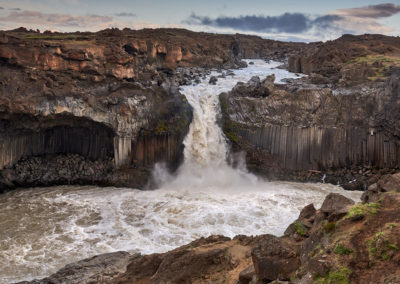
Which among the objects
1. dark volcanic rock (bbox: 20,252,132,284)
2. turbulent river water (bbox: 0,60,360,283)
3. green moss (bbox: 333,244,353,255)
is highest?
green moss (bbox: 333,244,353,255)

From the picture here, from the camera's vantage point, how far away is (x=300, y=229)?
1120cm

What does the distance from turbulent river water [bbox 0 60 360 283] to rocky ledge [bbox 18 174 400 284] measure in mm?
4771

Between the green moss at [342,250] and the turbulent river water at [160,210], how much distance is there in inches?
454

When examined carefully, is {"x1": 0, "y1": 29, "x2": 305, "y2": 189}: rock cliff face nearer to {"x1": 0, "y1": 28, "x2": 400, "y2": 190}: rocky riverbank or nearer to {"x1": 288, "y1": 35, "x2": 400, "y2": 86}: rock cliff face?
{"x1": 0, "y1": 28, "x2": 400, "y2": 190}: rocky riverbank

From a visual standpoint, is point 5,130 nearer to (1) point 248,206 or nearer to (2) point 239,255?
(1) point 248,206

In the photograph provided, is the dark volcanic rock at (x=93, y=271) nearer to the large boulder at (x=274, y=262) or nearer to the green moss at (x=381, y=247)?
the large boulder at (x=274, y=262)

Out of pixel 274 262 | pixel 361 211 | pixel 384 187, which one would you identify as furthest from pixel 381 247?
pixel 384 187

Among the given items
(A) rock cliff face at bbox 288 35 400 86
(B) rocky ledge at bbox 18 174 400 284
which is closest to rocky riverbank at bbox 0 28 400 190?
(A) rock cliff face at bbox 288 35 400 86

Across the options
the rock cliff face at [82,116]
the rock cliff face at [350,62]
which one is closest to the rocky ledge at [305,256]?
the rock cliff face at [82,116]

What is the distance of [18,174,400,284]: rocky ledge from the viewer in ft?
24.1

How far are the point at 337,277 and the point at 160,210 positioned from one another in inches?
651

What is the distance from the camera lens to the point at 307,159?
2955cm

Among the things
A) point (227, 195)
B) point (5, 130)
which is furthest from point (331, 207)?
point (5, 130)

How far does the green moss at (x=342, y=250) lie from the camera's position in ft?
25.3
